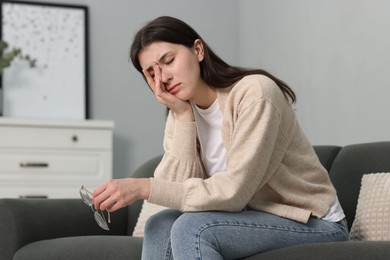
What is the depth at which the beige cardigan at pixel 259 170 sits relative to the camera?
1.74m

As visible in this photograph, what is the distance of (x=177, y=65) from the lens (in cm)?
199

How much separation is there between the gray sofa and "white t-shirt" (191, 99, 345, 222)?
0.36 m

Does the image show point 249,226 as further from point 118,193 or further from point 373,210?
point 373,210

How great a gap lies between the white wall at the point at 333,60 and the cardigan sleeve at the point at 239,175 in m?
1.62

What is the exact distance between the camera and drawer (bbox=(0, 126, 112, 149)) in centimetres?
388

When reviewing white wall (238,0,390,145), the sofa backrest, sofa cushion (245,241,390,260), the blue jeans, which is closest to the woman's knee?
the blue jeans

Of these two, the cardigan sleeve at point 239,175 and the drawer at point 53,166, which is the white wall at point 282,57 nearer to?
the drawer at point 53,166

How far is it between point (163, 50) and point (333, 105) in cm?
188

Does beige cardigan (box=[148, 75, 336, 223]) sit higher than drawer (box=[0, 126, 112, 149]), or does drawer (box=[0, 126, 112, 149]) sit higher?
beige cardigan (box=[148, 75, 336, 223])

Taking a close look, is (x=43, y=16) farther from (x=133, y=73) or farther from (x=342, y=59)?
(x=342, y=59)

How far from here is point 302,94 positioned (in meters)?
3.98

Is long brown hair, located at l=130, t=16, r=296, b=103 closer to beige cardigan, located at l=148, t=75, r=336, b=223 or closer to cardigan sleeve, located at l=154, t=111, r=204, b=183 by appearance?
beige cardigan, located at l=148, t=75, r=336, b=223

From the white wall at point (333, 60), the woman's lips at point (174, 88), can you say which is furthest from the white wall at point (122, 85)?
the woman's lips at point (174, 88)

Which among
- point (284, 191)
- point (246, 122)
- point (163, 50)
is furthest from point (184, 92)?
point (284, 191)
